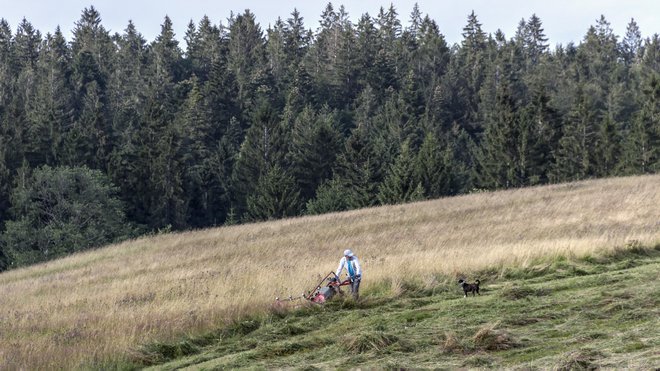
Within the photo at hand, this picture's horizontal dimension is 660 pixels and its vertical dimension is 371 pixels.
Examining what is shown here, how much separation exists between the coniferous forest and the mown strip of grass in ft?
118

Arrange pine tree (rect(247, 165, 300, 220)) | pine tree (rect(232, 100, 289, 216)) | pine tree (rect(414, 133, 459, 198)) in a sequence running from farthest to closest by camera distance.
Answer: pine tree (rect(232, 100, 289, 216)) → pine tree (rect(247, 165, 300, 220)) → pine tree (rect(414, 133, 459, 198))

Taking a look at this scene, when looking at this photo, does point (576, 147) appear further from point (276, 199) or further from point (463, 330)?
point (463, 330)

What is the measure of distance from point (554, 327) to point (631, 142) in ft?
183

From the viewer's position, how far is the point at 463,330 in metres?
10.3

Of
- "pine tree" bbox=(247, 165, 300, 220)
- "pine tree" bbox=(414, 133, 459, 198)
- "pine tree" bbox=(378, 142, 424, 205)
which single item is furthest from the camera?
"pine tree" bbox=(247, 165, 300, 220)

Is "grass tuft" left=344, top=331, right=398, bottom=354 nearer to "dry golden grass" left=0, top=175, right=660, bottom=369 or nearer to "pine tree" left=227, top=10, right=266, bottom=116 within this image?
"dry golden grass" left=0, top=175, right=660, bottom=369

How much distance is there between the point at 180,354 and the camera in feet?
37.7

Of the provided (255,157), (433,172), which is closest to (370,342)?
(433,172)

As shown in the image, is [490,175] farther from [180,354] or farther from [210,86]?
[180,354]

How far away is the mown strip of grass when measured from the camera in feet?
28.7

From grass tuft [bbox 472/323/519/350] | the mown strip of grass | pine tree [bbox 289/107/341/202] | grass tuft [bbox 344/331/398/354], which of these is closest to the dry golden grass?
the mown strip of grass

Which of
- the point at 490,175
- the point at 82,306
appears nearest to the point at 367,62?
the point at 490,175

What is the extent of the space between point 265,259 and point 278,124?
159 ft

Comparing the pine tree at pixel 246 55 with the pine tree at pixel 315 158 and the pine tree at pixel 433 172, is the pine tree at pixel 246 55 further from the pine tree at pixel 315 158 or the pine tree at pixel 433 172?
the pine tree at pixel 433 172
